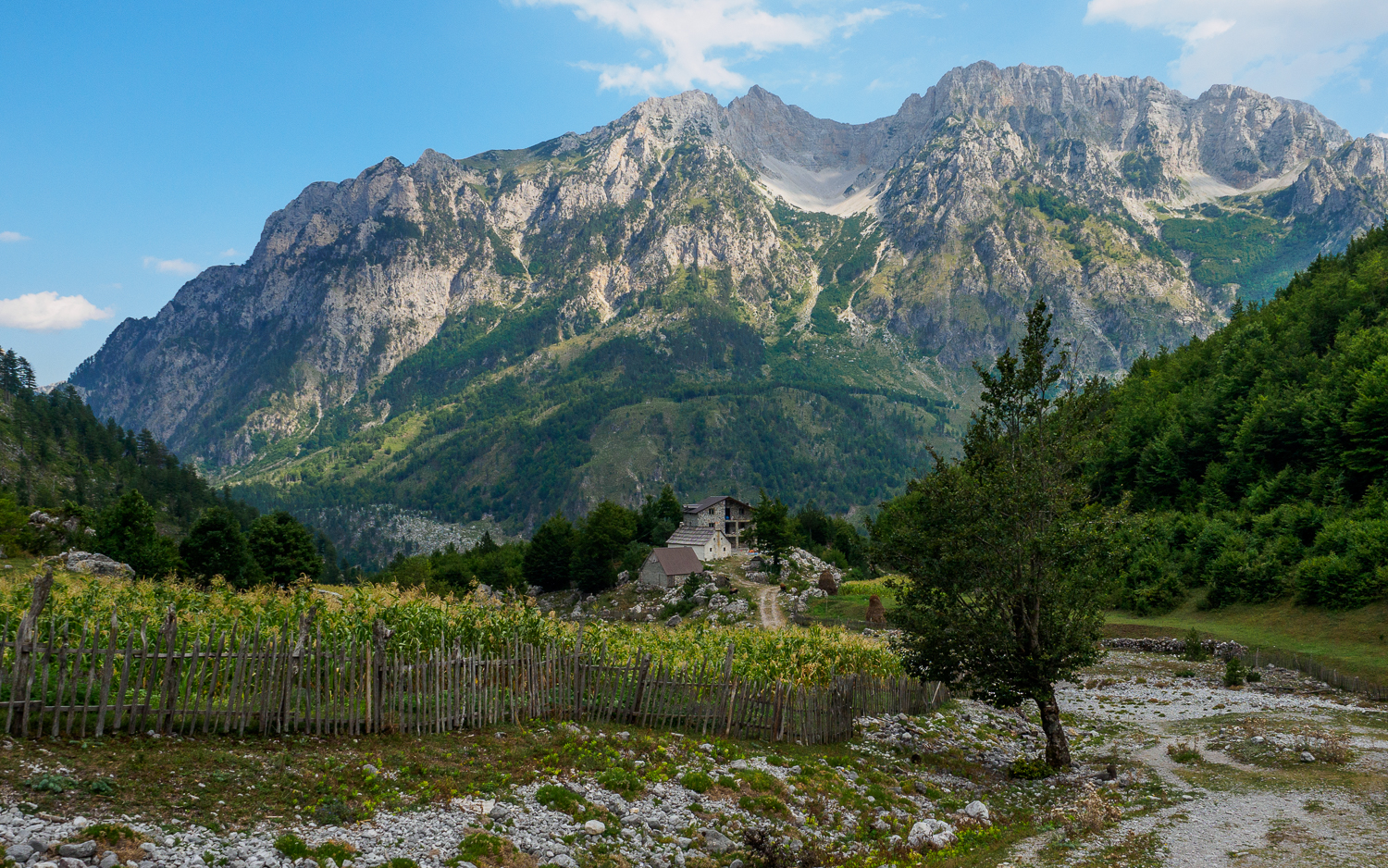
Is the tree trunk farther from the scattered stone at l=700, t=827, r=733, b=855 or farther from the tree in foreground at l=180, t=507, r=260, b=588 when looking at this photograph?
the tree in foreground at l=180, t=507, r=260, b=588

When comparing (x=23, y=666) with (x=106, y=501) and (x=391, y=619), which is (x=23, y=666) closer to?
(x=391, y=619)

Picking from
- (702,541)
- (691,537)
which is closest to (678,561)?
(702,541)

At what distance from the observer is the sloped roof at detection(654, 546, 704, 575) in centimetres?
10325

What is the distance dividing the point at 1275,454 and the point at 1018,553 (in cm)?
5891

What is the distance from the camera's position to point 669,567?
103188 mm

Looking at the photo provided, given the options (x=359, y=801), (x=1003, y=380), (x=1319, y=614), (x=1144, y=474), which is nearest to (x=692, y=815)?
(x=359, y=801)

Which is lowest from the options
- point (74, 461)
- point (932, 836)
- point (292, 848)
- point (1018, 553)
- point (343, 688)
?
point (932, 836)

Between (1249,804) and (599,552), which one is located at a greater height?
(1249,804)

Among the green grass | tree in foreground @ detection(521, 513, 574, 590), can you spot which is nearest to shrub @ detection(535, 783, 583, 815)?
the green grass

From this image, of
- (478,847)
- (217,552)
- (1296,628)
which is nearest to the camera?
(478,847)

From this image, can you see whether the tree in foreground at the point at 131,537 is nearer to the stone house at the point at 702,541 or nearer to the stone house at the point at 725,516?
the stone house at the point at 702,541

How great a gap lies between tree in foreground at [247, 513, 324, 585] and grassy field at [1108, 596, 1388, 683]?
69.4m

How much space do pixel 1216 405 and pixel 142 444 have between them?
19989cm

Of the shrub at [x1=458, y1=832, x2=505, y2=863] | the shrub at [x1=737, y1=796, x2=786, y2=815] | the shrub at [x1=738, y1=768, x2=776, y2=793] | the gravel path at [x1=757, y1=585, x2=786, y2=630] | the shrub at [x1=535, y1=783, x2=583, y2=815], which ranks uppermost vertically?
the shrub at [x1=458, y1=832, x2=505, y2=863]
